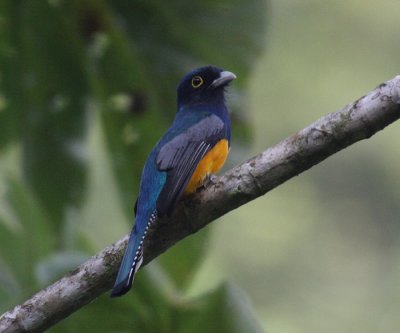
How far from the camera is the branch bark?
3609 mm

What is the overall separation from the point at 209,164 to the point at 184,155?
119 mm

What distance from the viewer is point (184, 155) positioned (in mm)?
4371

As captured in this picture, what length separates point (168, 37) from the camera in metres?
5.54

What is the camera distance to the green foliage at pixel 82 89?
5363 mm

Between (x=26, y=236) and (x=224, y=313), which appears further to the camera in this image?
(x=26, y=236)

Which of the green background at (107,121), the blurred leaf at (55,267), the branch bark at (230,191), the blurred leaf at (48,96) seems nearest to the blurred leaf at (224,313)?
the green background at (107,121)

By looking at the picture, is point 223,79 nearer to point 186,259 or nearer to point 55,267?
point 186,259

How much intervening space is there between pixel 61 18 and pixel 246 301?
1.91m

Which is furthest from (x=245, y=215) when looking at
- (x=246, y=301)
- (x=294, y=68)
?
(x=246, y=301)

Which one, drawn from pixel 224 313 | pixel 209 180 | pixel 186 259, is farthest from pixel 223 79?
pixel 224 313

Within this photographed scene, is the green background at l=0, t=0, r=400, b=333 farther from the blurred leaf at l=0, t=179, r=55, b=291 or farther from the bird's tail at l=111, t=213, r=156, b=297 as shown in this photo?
the bird's tail at l=111, t=213, r=156, b=297

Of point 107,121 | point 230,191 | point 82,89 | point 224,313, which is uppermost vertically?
point 82,89

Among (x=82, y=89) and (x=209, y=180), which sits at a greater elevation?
(x=82, y=89)

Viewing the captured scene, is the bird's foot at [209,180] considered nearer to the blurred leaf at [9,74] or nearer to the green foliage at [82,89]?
the green foliage at [82,89]
